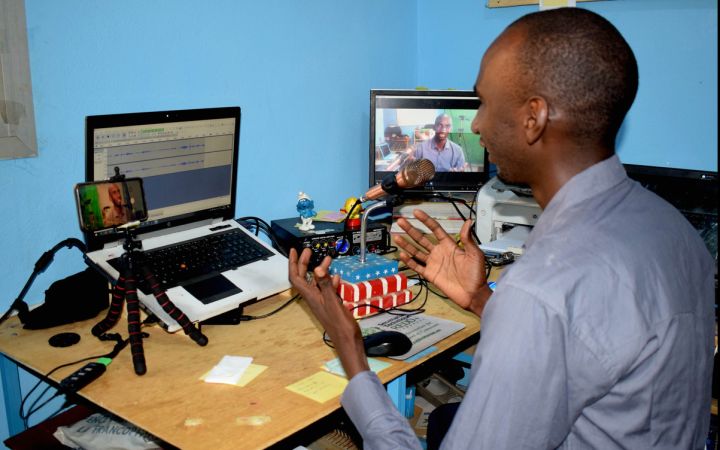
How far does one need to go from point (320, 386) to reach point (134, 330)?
43 cm

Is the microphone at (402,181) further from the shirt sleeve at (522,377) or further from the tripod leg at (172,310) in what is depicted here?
the shirt sleeve at (522,377)

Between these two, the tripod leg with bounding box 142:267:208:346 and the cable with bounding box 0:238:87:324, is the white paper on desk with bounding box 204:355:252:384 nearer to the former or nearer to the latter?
the tripod leg with bounding box 142:267:208:346

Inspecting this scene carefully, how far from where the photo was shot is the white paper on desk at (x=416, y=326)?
5.14ft

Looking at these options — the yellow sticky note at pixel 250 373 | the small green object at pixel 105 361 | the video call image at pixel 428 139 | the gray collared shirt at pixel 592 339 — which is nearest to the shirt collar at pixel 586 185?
the gray collared shirt at pixel 592 339

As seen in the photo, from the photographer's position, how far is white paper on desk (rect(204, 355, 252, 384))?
1369mm

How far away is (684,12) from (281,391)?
6.39ft

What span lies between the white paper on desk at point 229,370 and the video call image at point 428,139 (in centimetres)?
118

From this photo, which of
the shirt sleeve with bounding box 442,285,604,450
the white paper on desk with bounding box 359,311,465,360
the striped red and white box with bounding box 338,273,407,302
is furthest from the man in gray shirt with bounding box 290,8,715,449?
the striped red and white box with bounding box 338,273,407,302

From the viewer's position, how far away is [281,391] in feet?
4.36

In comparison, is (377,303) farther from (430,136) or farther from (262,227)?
(430,136)

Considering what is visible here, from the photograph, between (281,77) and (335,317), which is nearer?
(335,317)

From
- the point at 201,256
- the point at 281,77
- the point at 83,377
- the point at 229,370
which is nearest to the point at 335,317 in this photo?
the point at 229,370

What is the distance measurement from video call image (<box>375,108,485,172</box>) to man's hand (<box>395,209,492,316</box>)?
3.12ft

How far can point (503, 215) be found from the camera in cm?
237
